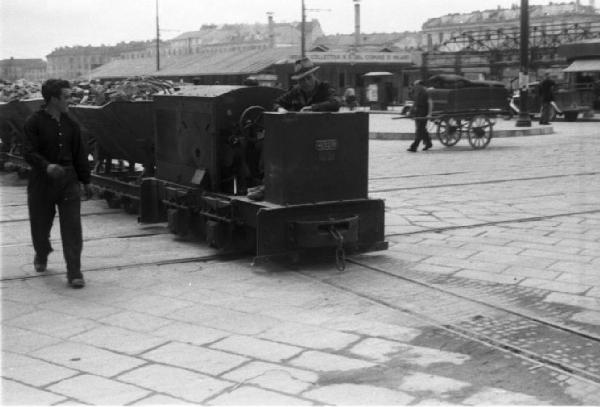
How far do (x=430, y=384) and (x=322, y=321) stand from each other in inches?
49.7

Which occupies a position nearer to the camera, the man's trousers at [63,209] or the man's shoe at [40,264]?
the man's trousers at [63,209]

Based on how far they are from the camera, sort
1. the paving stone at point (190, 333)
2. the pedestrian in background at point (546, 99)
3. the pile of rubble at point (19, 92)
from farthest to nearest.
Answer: the pedestrian in background at point (546, 99) < the pile of rubble at point (19, 92) < the paving stone at point (190, 333)

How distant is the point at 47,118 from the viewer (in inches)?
250

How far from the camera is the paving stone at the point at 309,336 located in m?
4.75

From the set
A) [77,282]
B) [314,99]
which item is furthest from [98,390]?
[314,99]

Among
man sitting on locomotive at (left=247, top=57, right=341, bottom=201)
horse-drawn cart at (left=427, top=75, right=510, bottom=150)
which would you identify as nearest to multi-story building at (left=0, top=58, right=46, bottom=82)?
horse-drawn cart at (left=427, top=75, right=510, bottom=150)

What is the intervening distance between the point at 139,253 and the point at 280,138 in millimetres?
1771

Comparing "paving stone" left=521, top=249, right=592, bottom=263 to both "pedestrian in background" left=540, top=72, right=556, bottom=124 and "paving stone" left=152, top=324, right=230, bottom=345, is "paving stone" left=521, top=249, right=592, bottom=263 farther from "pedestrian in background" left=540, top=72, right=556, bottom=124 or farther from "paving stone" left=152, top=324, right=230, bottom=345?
"pedestrian in background" left=540, top=72, right=556, bottom=124

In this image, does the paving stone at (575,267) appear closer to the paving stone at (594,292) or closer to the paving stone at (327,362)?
the paving stone at (594,292)

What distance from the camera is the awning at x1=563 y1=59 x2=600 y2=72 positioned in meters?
34.6

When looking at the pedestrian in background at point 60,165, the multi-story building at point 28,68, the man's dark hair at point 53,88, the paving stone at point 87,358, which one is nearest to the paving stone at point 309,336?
the paving stone at point 87,358

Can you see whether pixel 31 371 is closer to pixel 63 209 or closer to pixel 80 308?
pixel 80 308

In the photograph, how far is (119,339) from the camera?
489 centimetres

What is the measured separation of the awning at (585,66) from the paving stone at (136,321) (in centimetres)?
3222
